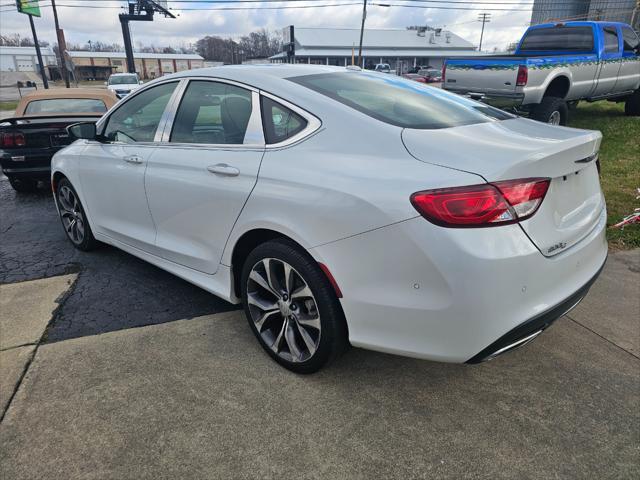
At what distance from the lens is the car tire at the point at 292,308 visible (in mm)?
2361

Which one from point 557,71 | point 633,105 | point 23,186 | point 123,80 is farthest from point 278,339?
point 123,80

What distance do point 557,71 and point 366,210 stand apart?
782 cm

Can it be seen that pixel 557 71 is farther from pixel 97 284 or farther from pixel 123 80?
pixel 123 80

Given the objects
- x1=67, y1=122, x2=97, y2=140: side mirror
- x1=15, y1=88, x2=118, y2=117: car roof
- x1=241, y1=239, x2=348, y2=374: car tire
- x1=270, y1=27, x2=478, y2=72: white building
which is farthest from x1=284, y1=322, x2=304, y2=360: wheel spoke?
x1=270, y1=27, x2=478, y2=72: white building

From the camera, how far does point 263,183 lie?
2492 millimetres

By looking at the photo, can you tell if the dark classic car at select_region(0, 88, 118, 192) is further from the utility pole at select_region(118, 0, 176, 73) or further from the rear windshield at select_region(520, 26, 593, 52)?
the utility pole at select_region(118, 0, 176, 73)

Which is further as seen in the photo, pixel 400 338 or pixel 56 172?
pixel 56 172

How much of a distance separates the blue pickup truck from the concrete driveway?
17.9 ft

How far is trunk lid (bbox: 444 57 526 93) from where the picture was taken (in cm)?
793

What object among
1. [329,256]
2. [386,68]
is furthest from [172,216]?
[386,68]

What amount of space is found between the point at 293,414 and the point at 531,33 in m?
11.0

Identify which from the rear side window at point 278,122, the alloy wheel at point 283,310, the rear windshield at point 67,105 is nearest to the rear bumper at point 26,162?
the rear windshield at point 67,105

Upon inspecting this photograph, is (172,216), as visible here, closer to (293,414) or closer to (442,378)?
(293,414)

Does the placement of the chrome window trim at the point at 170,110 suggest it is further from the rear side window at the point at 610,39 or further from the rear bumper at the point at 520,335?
the rear side window at the point at 610,39
